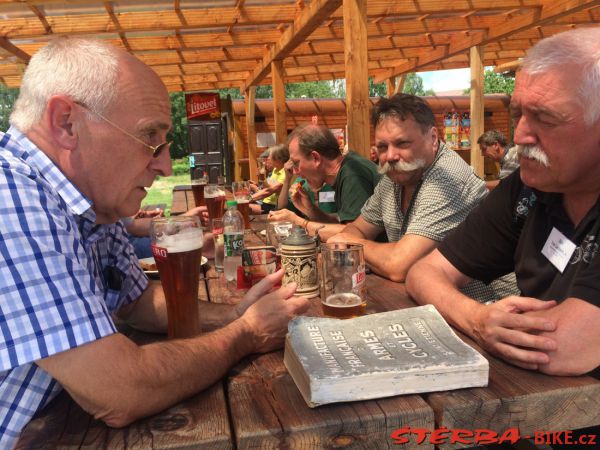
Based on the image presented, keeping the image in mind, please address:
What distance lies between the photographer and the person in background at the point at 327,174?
3.39 meters

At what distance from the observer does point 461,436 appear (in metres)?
0.93

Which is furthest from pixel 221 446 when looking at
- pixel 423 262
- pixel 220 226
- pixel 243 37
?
pixel 243 37

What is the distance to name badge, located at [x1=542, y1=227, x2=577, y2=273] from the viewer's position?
1.41 meters

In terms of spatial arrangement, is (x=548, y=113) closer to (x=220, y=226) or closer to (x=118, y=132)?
(x=118, y=132)

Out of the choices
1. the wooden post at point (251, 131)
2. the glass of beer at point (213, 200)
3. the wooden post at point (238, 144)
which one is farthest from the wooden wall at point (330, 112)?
the glass of beer at point (213, 200)

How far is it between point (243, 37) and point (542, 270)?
6880 mm

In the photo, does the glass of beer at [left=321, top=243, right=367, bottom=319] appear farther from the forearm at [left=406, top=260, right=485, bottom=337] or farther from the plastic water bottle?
the plastic water bottle

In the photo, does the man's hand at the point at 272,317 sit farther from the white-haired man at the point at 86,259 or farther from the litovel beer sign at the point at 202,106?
the litovel beer sign at the point at 202,106

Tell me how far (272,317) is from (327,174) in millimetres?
2821

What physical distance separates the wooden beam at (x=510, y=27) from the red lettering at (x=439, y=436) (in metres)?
5.37

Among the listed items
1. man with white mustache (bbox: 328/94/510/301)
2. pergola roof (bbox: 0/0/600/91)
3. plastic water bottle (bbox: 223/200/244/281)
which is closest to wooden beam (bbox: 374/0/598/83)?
pergola roof (bbox: 0/0/600/91)

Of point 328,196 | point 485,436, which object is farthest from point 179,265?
point 328,196

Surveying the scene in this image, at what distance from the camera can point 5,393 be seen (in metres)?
0.95

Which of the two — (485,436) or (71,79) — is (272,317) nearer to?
(485,436)
